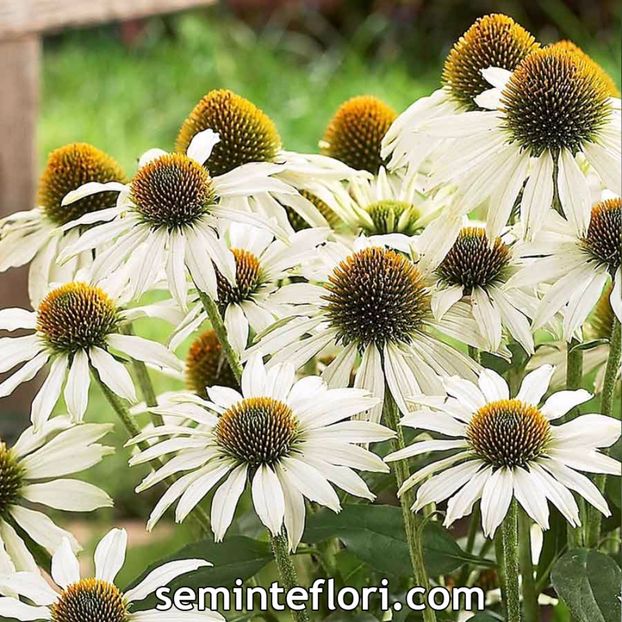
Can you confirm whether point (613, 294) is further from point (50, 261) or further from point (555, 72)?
point (50, 261)

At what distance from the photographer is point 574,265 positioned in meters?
0.53

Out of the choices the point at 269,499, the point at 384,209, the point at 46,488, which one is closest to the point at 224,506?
the point at 269,499

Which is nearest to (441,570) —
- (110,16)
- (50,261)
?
(50,261)

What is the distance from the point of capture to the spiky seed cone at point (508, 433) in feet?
1.56

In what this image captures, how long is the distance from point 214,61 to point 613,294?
227cm

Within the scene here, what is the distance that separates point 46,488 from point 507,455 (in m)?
0.22

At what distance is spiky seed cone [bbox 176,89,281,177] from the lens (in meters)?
0.66

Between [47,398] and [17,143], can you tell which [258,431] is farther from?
[17,143]

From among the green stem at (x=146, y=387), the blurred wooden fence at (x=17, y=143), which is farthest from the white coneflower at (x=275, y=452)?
the blurred wooden fence at (x=17, y=143)

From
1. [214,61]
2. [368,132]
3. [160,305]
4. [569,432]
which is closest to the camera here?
Answer: [569,432]

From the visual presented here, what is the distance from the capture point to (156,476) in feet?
1.63

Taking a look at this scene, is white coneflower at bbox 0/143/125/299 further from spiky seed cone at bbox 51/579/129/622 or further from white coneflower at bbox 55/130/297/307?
spiky seed cone at bbox 51/579/129/622

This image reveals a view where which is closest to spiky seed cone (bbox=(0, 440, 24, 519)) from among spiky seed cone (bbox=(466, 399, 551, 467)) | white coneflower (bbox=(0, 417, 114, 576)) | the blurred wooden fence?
white coneflower (bbox=(0, 417, 114, 576))

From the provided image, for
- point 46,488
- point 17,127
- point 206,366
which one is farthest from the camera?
point 17,127
